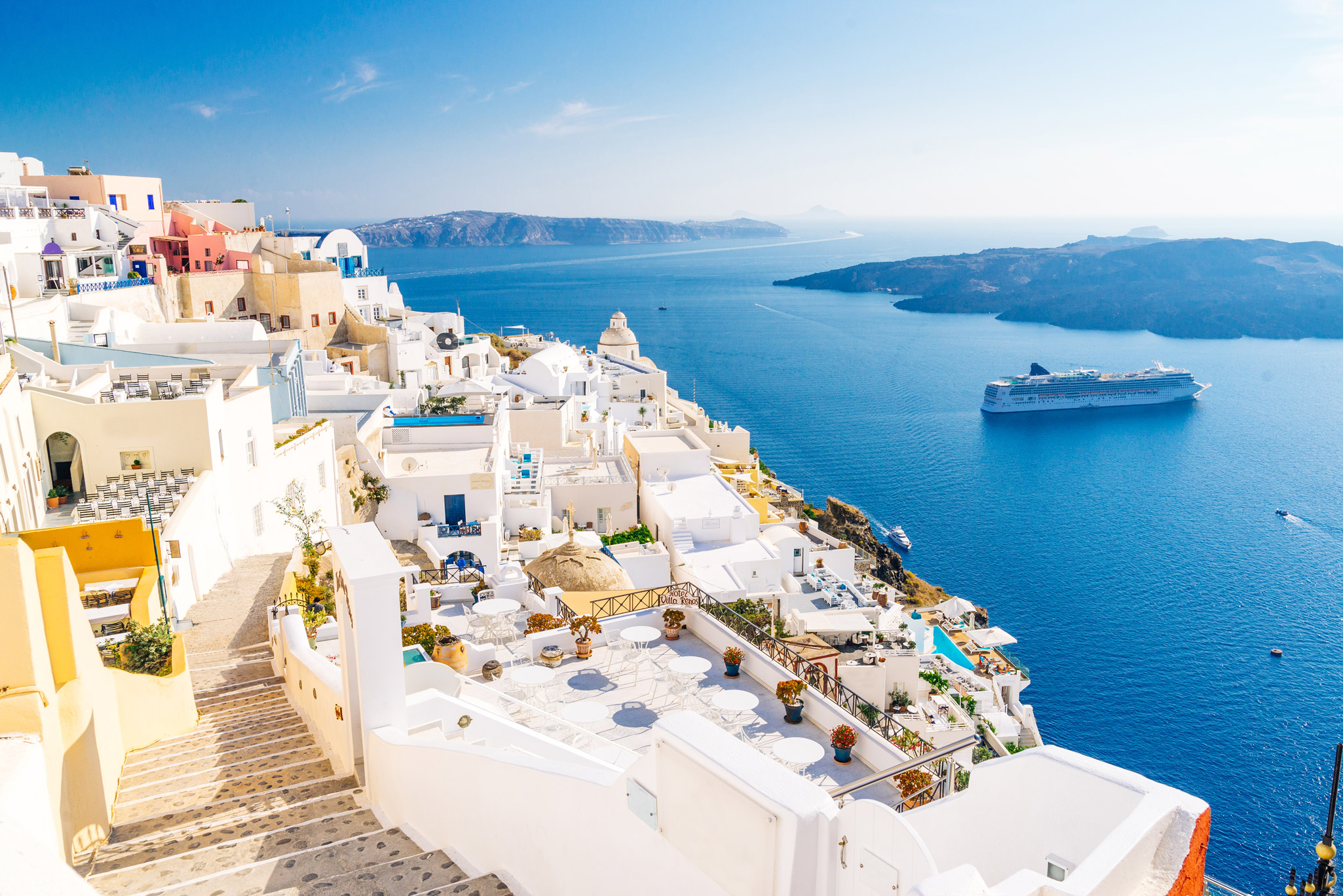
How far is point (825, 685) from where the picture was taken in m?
8.94

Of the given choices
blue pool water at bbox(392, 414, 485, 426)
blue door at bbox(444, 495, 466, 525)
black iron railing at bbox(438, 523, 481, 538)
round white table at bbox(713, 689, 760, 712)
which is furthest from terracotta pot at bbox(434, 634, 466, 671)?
blue pool water at bbox(392, 414, 485, 426)

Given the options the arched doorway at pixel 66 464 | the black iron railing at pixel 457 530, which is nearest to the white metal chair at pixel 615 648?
the arched doorway at pixel 66 464

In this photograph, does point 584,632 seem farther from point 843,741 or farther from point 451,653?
point 843,741

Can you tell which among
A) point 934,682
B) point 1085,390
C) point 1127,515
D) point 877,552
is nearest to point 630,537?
point 934,682

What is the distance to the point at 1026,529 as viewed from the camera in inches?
1646

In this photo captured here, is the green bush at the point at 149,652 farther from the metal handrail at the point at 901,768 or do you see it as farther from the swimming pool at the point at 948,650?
the swimming pool at the point at 948,650

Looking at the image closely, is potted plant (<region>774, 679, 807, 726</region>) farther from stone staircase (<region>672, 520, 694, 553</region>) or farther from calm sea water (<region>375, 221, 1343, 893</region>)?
calm sea water (<region>375, 221, 1343, 893</region>)

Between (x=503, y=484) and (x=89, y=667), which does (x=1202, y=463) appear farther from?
(x=89, y=667)

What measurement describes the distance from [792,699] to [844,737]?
33.6 inches

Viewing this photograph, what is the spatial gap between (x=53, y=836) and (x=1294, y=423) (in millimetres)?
78266

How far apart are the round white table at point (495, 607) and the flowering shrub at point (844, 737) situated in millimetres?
4854

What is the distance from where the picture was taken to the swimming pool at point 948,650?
79.5 feet

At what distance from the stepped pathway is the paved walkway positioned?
1962 mm

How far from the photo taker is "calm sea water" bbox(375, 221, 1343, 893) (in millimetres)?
25500
